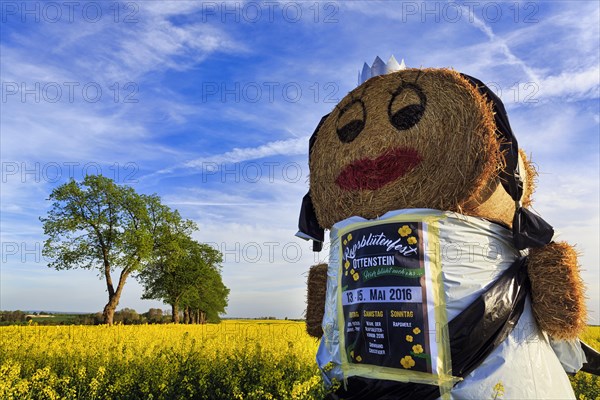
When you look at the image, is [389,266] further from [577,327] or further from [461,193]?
[577,327]

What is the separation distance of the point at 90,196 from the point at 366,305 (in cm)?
2816

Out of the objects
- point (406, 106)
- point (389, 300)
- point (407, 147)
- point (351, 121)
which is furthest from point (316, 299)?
point (406, 106)

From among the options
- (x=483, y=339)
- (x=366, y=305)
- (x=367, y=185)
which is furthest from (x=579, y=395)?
(x=367, y=185)

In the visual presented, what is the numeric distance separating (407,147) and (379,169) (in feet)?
1.14

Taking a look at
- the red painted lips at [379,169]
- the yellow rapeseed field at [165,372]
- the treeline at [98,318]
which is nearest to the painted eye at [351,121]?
the red painted lips at [379,169]

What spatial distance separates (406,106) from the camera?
4820 millimetres

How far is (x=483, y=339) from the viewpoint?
421 cm

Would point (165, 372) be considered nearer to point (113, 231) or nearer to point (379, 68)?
point (379, 68)

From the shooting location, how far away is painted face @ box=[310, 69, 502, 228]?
4371 mm

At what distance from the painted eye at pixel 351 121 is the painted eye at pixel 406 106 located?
361 mm

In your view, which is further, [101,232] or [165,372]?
[101,232]

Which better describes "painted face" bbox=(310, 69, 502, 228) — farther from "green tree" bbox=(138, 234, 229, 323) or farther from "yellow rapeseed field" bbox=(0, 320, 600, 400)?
"green tree" bbox=(138, 234, 229, 323)

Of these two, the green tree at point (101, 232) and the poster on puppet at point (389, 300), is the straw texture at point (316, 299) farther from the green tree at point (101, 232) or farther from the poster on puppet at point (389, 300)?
the green tree at point (101, 232)

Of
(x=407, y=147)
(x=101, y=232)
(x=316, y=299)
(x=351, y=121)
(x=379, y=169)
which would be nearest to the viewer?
(x=407, y=147)
